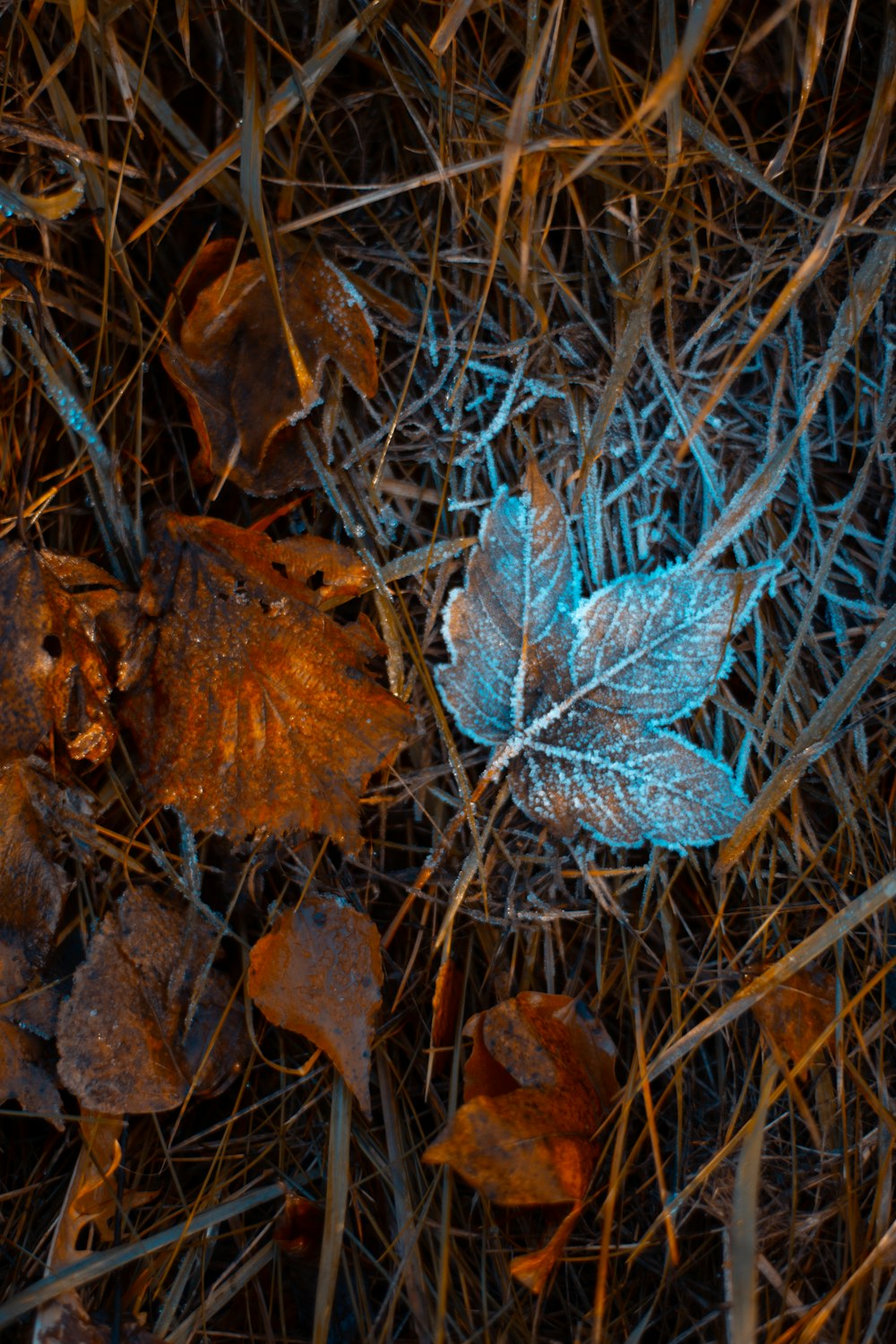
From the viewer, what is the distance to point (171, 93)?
116 centimetres

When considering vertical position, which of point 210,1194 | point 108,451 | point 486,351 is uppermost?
point 486,351

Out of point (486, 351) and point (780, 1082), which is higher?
point (486, 351)

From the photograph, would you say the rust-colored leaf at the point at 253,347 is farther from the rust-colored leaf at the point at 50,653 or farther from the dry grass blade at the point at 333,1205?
the dry grass blade at the point at 333,1205

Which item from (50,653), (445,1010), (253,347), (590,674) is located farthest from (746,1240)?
(253,347)

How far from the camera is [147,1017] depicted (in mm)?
1122

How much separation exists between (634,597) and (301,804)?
1.55 feet

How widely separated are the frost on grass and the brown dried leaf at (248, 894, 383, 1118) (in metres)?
0.27

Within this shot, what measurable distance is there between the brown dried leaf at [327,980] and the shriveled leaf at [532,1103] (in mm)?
126

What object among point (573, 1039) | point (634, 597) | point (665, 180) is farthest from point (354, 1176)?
point (665, 180)

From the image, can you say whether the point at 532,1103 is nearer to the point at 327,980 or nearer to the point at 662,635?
the point at 327,980

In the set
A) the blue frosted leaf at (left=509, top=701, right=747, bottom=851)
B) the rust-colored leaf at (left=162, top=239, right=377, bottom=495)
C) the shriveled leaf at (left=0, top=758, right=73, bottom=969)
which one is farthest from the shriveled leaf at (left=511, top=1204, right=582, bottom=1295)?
the rust-colored leaf at (left=162, top=239, right=377, bottom=495)

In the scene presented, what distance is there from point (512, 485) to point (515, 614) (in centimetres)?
18

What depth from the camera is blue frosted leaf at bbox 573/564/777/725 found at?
3.62 ft

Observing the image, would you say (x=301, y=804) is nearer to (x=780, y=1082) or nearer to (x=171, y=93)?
(x=780, y=1082)
